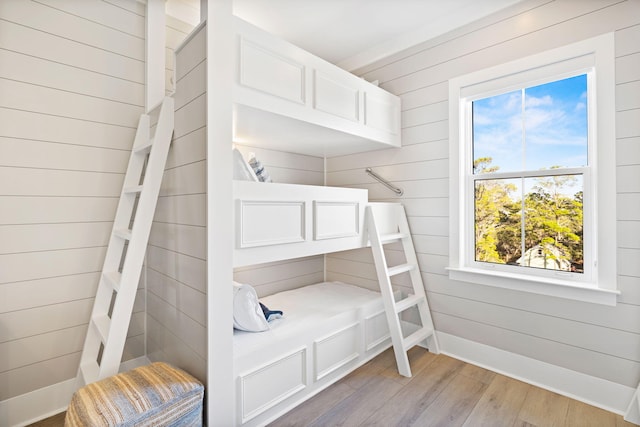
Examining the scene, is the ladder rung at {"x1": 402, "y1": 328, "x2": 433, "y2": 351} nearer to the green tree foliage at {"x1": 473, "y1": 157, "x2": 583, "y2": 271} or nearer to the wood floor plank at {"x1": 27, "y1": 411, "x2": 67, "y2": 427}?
the green tree foliage at {"x1": 473, "y1": 157, "x2": 583, "y2": 271}

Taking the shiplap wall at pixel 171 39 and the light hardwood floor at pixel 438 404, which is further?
the shiplap wall at pixel 171 39

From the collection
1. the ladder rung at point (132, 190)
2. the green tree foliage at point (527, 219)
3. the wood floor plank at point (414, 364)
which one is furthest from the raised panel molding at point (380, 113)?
the wood floor plank at point (414, 364)

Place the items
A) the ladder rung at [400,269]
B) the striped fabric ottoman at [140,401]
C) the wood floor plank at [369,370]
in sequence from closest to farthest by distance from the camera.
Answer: the striped fabric ottoman at [140,401] → the wood floor plank at [369,370] → the ladder rung at [400,269]

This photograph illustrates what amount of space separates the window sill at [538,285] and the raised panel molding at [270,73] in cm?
179

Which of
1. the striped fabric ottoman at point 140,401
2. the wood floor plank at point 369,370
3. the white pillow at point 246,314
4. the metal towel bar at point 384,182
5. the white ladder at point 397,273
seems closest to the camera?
the striped fabric ottoman at point 140,401

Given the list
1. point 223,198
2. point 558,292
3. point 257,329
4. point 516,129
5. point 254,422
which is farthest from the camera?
point 516,129

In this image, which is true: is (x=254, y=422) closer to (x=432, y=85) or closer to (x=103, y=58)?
(x=103, y=58)

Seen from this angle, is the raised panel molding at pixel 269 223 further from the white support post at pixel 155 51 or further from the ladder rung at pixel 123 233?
the white support post at pixel 155 51

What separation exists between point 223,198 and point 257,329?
0.84m

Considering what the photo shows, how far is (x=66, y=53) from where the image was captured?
5.99 feet

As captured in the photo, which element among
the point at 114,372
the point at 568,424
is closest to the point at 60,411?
the point at 114,372

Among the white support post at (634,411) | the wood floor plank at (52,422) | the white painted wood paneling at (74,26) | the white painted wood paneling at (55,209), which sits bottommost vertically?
the wood floor plank at (52,422)

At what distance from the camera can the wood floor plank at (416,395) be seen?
5.69ft

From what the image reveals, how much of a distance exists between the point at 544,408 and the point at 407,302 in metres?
0.99
